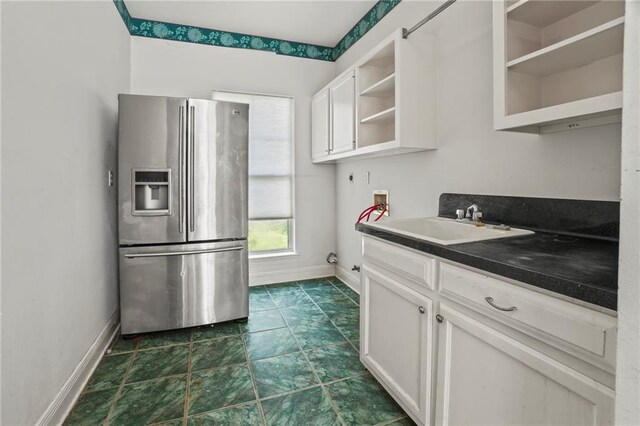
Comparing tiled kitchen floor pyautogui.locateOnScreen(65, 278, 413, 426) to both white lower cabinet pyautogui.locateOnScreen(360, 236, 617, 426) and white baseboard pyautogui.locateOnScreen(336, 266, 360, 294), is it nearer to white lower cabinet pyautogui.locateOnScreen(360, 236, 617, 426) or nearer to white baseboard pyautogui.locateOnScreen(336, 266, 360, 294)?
white lower cabinet pyautogui.locateOnScreen(360, 236, 617, 426)

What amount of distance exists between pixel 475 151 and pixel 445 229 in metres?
0.50

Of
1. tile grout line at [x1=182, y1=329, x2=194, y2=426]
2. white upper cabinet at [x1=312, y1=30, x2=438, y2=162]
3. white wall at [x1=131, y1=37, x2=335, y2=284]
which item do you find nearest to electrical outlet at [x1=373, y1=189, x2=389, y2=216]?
white upper cabinet at [x1=312, y1=30, x2=438, y2=162]

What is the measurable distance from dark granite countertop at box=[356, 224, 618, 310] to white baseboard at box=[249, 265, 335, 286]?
238 centimetres

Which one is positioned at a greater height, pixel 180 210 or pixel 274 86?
pixel 274 86

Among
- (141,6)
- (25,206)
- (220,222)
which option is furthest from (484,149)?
(141,6)

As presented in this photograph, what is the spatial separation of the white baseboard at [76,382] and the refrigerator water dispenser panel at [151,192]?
86cm

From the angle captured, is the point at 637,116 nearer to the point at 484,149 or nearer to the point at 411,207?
the point at 484,149

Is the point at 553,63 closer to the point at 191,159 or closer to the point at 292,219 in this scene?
the point at 191,159

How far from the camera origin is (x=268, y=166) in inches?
140

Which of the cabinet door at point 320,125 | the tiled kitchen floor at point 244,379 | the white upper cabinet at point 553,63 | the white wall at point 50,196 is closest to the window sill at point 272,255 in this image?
the tiled kitchen floor at point 244,379

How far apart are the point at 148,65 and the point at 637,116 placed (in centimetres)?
365

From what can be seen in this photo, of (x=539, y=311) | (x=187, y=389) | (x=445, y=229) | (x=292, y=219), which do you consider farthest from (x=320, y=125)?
(x=539, y=311)

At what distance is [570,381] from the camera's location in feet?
2.74

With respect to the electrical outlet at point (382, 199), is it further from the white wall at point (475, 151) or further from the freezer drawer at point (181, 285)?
the freezer drawer at point (181, 285)
